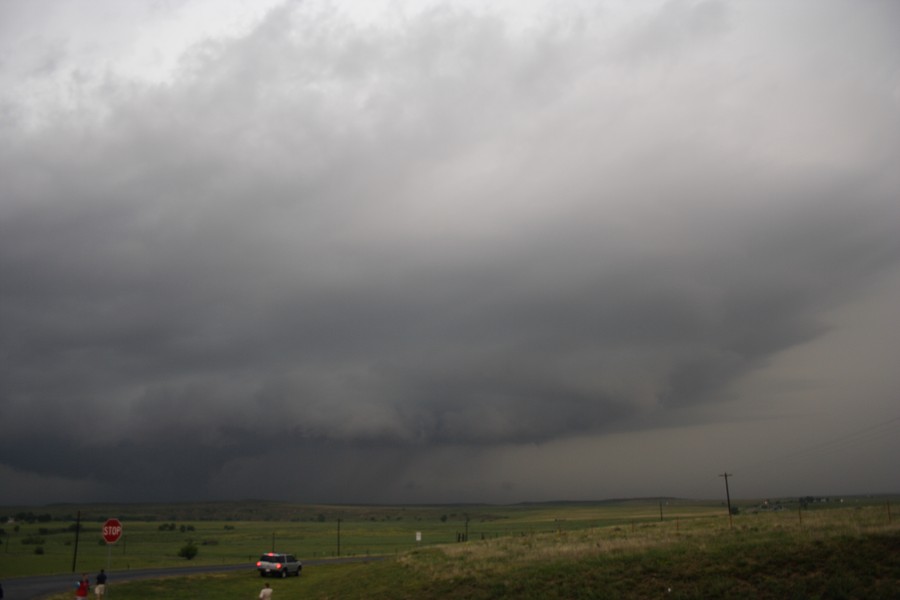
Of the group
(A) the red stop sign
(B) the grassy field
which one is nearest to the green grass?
(B) the grassy field

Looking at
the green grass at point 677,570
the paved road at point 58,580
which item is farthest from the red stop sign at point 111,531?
the paved road at point 58,580

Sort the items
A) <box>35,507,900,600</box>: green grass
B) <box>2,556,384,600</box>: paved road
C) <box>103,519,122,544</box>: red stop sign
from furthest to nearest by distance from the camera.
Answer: <box>2,556,384,600</box>: paved road < <box>103,519,122,544</box>: red stop sign < <box>35,507,900,600</box>: green grass

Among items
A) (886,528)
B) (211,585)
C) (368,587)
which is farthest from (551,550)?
(211,585)

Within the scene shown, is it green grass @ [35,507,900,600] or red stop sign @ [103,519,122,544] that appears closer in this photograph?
green grass @ [35,507,900,600]

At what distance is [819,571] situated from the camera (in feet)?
91.8

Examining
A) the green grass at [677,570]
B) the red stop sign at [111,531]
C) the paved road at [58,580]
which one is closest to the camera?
the green grass at [677,570]

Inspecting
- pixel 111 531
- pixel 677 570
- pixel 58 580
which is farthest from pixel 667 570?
pixel 58 580

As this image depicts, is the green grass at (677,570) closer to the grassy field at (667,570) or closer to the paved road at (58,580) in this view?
the grassy field at (667,570)

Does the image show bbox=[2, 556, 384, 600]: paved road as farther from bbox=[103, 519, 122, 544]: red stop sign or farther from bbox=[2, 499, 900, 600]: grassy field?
bbox=[103, 519, 122, 544]: red stop sign

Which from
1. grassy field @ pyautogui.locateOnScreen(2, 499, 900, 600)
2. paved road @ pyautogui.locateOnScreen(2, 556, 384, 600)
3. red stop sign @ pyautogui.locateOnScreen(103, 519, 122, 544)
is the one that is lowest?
paved road @ pyautogui.locateOnScreen(2, 556, 384, 600)

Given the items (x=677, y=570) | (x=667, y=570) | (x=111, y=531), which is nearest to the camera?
(x=677, y=570)

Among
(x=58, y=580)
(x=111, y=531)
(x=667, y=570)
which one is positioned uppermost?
(x=111, y=531)

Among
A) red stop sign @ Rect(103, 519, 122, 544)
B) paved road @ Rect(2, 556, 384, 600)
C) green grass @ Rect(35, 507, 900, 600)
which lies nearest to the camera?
green grass @ Rect(35, 507, 900, 600)

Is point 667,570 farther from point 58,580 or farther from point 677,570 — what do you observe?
point 58,580
